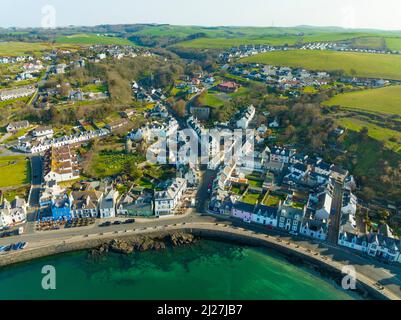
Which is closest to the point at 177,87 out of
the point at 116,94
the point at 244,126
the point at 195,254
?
the point at 116,94

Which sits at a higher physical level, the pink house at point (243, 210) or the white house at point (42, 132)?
the white house at point (42, 132)

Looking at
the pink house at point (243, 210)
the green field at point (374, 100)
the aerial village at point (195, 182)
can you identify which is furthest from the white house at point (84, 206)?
the green field at point (374, 100)

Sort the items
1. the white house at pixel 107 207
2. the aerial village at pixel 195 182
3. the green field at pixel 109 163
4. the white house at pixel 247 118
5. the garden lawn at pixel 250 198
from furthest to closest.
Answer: the white house at pixel 247 118 → the green field at pixel 109 163 → the garden lawn at pixel 250 198 → the white house at pixel 107 207 → the aerial village at pixel 195 182

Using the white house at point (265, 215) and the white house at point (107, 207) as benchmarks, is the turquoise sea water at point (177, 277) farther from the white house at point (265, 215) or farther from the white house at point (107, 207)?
the white house at point (107, 207)

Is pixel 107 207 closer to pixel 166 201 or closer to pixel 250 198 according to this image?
pixel 166 201

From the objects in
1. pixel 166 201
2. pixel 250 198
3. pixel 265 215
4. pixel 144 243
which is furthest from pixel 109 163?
pixel 265 215

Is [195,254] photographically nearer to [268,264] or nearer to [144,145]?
[268,264]

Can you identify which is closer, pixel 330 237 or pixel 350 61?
pixel 330 237
